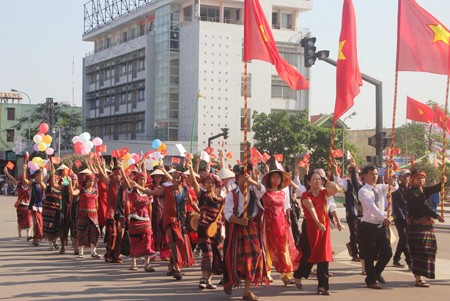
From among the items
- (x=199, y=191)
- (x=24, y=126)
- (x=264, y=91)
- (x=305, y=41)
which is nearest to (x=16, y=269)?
(x=199, y=191)

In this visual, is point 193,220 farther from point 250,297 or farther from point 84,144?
point 84,144

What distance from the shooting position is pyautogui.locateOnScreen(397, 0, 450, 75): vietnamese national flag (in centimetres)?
1313

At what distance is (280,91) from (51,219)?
57.5 meters

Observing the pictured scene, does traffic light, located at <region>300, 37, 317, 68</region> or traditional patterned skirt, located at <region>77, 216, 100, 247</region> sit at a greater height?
traffic light, located at <region>300, 37, 317, 68</region>

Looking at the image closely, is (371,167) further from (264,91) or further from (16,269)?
(264,91)

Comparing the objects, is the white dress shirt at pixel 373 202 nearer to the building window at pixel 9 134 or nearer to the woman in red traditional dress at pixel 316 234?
the woman in red traditional dress at pixel 316 234

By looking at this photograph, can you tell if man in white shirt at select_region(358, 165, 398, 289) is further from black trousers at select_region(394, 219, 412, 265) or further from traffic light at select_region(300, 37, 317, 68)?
traffic light at select_region(300, 37, 317, 68)

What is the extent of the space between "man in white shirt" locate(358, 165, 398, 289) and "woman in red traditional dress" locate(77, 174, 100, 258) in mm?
6080

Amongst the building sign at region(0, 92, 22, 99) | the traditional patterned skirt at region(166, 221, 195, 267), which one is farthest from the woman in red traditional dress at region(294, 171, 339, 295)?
the building sign at region(0, 92, 22, 99)

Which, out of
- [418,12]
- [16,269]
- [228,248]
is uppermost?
[418,12]

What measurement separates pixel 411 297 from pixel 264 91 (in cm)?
6176

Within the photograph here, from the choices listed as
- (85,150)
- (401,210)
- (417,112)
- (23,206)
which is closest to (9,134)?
(23,206)

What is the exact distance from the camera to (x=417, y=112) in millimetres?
16750

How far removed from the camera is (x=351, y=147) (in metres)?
63.8
